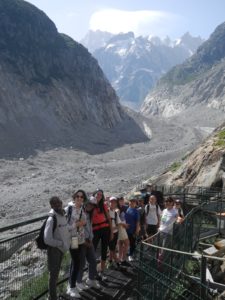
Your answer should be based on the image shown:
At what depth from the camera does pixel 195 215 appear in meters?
13.9

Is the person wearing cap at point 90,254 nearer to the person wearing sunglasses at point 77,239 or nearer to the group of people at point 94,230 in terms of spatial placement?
the group of people at point 94,230

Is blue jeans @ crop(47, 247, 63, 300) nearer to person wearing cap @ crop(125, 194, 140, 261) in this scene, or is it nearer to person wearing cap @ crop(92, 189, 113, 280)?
person wearing cap @ crop(92, 189, 113, 280)

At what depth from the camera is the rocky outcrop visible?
951 inches

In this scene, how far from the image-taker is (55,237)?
887cm

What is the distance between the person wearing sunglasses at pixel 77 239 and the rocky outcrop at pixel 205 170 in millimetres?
14563

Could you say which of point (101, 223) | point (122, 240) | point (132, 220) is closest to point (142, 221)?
point (132, 220)

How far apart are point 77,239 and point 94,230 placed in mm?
1059

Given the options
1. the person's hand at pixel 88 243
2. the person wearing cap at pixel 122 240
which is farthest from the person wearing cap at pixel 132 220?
the person's hand at pixel 88 243

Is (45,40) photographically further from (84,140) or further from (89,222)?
(89,222)

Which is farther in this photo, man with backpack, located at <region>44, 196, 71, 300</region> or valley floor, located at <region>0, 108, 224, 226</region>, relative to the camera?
valley floor, located at <region>0, 108, 224, 226</region>

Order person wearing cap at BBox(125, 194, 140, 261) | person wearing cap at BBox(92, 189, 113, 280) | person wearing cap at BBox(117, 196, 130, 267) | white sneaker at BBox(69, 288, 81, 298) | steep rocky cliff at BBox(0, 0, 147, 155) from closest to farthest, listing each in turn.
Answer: white sneaker at BBox(69, 288, 81, 298) < person wearing cap at BBox(92, 189, 113, 280) < person wearing cap at BBox(117, 196, 130, 267) < person wearing cap at BBox(125, 194, 140, 261) < steep rocky cliff at BBox(0, 0, 147, 155)

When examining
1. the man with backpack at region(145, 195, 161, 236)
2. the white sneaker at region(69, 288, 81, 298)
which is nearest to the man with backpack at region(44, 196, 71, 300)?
the white sneaker at region(69, 288, 81, 298)

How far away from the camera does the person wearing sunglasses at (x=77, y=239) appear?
31.2ft

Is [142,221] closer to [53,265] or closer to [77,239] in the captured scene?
[77,239]
